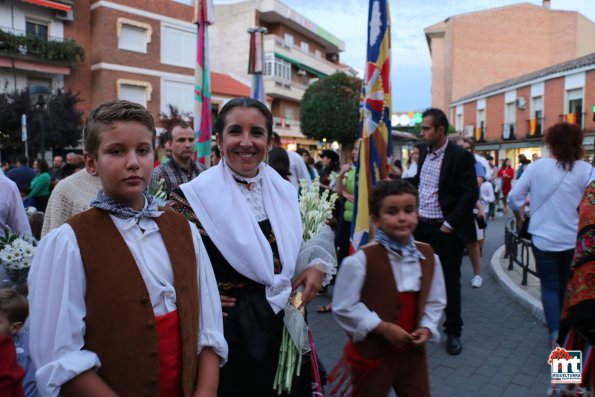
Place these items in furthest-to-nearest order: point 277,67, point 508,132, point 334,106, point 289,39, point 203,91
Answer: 1. point 289,39
2. point 277,67
3. point 508,132
4. point 334,106
5. point 203,91

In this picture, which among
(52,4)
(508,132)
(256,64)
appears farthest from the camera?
(508,132)

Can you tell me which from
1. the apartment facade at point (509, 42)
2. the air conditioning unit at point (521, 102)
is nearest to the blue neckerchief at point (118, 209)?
the air conditioning unit at point (521, 102)

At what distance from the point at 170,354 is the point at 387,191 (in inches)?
59.0

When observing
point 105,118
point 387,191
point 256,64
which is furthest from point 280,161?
point 256,64

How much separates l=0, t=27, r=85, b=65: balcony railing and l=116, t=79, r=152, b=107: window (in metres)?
2.37

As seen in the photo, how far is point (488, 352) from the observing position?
428 centimetres

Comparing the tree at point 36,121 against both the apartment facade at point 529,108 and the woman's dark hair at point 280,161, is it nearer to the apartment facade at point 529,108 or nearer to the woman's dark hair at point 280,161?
the woman's dark hair at point 280,161

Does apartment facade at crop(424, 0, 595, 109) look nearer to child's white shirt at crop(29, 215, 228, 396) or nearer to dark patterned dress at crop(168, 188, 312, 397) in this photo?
dark patterned dress at crop(168, 188, 312, 397)

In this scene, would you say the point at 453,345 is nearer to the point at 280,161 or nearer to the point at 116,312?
the point at 280,161

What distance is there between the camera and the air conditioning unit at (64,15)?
73.2 ft

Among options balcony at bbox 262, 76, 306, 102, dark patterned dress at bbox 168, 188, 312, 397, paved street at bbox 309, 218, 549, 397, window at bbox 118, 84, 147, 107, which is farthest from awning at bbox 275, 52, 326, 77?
dark patterned dress at bbox 168, 188, 312, 397

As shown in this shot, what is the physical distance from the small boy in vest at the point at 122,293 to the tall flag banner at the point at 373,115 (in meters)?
2.86

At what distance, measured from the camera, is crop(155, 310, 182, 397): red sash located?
1534 millimetres

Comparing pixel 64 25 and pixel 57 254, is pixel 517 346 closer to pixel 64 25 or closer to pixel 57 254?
pixel 57 254
